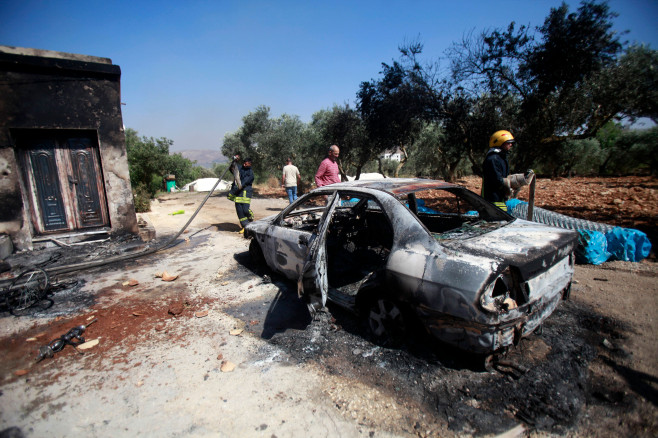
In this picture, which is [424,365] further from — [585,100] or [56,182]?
[585,100]

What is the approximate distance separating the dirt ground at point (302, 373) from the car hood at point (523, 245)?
858 millimetres

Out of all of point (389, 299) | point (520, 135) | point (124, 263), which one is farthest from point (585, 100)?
point (124, 263)

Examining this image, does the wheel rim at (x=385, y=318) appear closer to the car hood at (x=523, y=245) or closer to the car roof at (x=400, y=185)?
the car hood at (x=523, y=245)

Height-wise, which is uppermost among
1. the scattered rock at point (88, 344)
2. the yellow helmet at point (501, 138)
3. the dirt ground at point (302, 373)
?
the yellow helmet at point (501, 138)

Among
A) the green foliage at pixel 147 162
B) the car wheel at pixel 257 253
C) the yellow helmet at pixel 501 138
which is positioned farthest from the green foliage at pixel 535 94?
the green foliage at pixel 147 162

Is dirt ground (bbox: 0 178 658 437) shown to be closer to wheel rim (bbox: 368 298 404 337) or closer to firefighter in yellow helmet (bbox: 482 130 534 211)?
wheel rim (bbox: 368 298 404 337)

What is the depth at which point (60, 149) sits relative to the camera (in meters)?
6.34

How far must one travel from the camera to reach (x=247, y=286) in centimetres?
439

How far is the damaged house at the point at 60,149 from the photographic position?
5.69 meters

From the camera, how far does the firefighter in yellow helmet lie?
4.34 m

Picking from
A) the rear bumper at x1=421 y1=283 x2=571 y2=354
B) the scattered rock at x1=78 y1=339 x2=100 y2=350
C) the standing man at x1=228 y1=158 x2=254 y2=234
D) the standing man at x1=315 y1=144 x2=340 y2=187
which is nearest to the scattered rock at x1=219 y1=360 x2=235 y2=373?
the scattered rock at x1=78 y1=339 x2=100 y2=350

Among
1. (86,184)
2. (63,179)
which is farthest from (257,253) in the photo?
(63,179)

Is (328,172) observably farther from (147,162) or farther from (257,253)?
(147,162)

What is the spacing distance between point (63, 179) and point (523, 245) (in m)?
8.28
